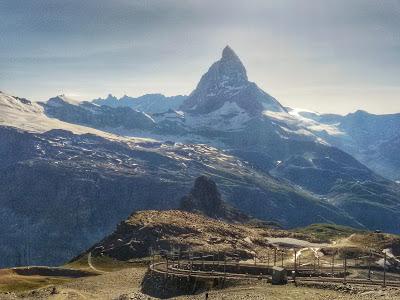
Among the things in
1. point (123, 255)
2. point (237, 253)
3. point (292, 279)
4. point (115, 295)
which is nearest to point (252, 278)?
point (292, 279)

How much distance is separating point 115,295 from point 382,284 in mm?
51625

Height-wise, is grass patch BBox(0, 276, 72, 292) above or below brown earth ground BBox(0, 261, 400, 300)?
below

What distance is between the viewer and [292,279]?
103 meters

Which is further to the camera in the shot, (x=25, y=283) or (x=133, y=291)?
(x=25, y=283)

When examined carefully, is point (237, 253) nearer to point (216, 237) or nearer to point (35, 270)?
point (216, 237)

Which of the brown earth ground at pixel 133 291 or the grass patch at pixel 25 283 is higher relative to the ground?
the brown earth ground at pixel 133 291

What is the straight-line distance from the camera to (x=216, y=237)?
19088 centimetres

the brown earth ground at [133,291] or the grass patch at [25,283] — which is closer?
the brown earth ground at [133,291]

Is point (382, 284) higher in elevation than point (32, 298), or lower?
higher

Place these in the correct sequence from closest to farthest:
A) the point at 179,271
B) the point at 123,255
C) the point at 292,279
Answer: the point at 292,279 → the point at 179,271 → the point at 123,255

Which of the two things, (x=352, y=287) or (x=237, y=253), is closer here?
(x=352, y=287)

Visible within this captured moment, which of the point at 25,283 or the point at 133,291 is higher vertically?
the point at 133,291

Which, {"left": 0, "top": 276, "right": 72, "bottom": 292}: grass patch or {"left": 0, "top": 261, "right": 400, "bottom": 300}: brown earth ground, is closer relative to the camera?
{"left": 0, "top": 261, "right": 400, "bottom": 300}: brown earth ground

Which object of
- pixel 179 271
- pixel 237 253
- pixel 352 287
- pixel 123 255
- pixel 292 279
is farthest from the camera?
pixel 123 255
